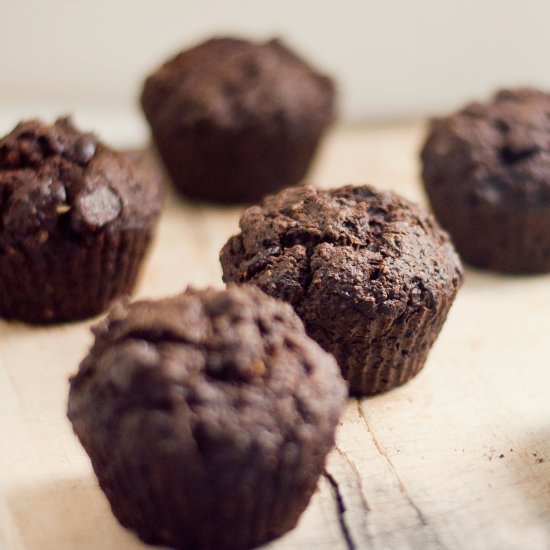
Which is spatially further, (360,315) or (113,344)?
(360,315)

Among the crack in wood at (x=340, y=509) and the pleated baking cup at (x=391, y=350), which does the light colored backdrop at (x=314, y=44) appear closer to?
the pleated baking cup at (x=391, y=350)

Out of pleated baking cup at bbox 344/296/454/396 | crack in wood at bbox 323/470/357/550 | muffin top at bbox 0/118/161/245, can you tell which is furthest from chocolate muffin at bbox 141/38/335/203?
crack in wood at bbox 323/470/357/550

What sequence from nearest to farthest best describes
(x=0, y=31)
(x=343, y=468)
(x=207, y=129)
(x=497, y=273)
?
(x=343, y=468)
(x=497, y=273)
(x=207, y=129)
(x=0, y=31)

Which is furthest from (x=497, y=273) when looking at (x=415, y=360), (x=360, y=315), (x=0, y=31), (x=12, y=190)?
(x=0, y=31)

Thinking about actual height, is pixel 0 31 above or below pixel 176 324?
below

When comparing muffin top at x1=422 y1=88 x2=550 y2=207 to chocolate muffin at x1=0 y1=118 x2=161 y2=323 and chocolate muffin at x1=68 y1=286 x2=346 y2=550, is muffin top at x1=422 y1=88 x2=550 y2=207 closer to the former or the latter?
chocolate muffin at x1=0 y1=118 x2=161 y2=323

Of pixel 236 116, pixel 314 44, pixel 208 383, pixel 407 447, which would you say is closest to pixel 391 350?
pixel 407 447

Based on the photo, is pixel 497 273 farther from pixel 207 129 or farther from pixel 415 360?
pixel 207 129

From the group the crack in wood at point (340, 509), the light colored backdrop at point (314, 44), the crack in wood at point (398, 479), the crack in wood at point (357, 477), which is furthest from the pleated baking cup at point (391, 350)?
the light colored backdrop at point (314, 44)
